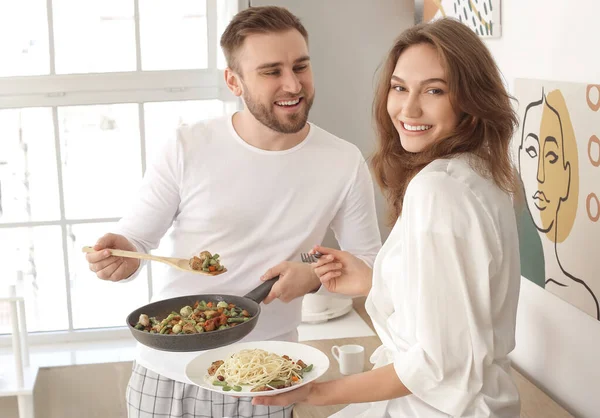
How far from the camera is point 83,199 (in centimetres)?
352

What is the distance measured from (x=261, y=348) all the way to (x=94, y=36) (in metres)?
2.07

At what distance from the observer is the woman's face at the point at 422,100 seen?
1.54 meters

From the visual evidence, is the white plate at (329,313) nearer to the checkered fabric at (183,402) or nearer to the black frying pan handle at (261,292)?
the checkered fabric at (183,402)

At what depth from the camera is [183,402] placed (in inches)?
82.7

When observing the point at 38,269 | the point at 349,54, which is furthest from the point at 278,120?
the point at 38,269

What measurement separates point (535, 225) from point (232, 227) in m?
0.86

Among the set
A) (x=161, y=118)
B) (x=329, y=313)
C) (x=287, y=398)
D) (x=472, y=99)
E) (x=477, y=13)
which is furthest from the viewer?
(x=161, y=118)

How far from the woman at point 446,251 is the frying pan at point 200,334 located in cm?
19

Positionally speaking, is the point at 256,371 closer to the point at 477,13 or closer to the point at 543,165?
the point at 543,165

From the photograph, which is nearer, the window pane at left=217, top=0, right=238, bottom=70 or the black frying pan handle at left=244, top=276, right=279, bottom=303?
the black frying pan handle at left=244, top=276, right=279, bottom=303

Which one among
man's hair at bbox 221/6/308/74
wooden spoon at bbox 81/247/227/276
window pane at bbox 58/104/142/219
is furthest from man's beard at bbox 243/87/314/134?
window pane at bbox 58/104/142/219

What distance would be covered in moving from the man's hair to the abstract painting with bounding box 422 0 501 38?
0.61m

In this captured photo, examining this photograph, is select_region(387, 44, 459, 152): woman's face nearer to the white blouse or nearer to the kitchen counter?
the white blouse

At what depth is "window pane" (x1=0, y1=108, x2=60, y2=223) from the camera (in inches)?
134
